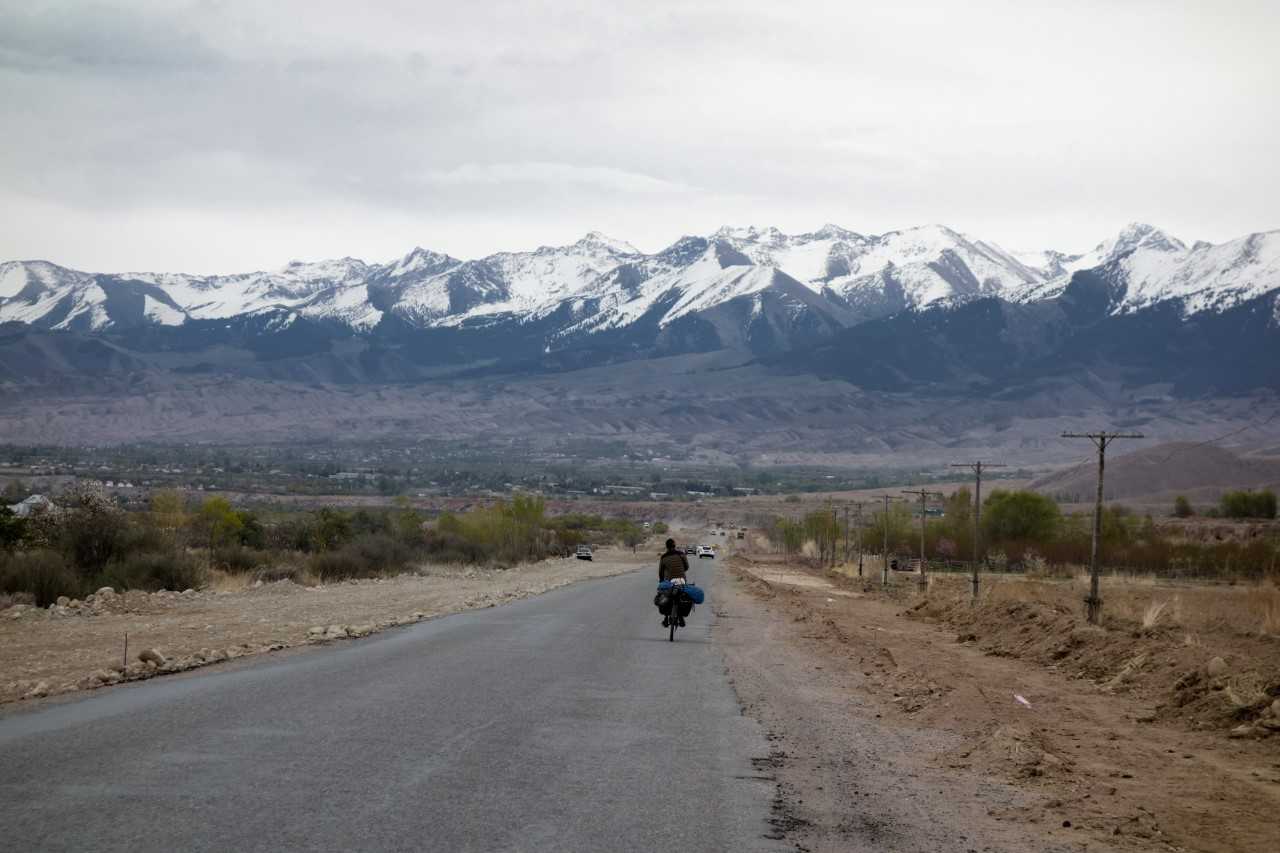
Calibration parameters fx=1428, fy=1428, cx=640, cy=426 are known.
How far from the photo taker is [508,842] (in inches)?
338

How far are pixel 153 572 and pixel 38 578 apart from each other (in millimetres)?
5107

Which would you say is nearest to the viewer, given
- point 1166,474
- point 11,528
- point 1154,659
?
point 1154,659

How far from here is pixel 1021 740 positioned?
45.6ft

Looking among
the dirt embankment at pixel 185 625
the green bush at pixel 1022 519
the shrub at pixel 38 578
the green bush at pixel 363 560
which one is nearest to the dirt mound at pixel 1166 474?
the green bush at pixel 1022 519

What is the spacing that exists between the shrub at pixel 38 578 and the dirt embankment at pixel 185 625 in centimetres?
129

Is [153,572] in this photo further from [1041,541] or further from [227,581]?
[1041,541]

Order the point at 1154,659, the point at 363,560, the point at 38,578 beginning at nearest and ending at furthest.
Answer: the point at 1154,659 → the point at 38,578 → the point at 363,560

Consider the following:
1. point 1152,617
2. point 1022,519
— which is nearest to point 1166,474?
point 1022,519

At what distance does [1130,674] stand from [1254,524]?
311 feet

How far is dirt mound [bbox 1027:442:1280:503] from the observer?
16400 centimetres

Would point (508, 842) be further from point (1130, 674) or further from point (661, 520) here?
point (661, 520)

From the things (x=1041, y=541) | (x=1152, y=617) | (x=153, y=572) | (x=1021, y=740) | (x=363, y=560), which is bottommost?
(x=1041, y=541)

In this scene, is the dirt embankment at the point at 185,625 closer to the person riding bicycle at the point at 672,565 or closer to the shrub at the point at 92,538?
the shrub at the point at 92,538

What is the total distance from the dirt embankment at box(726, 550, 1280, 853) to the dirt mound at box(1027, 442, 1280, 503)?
141776mm
